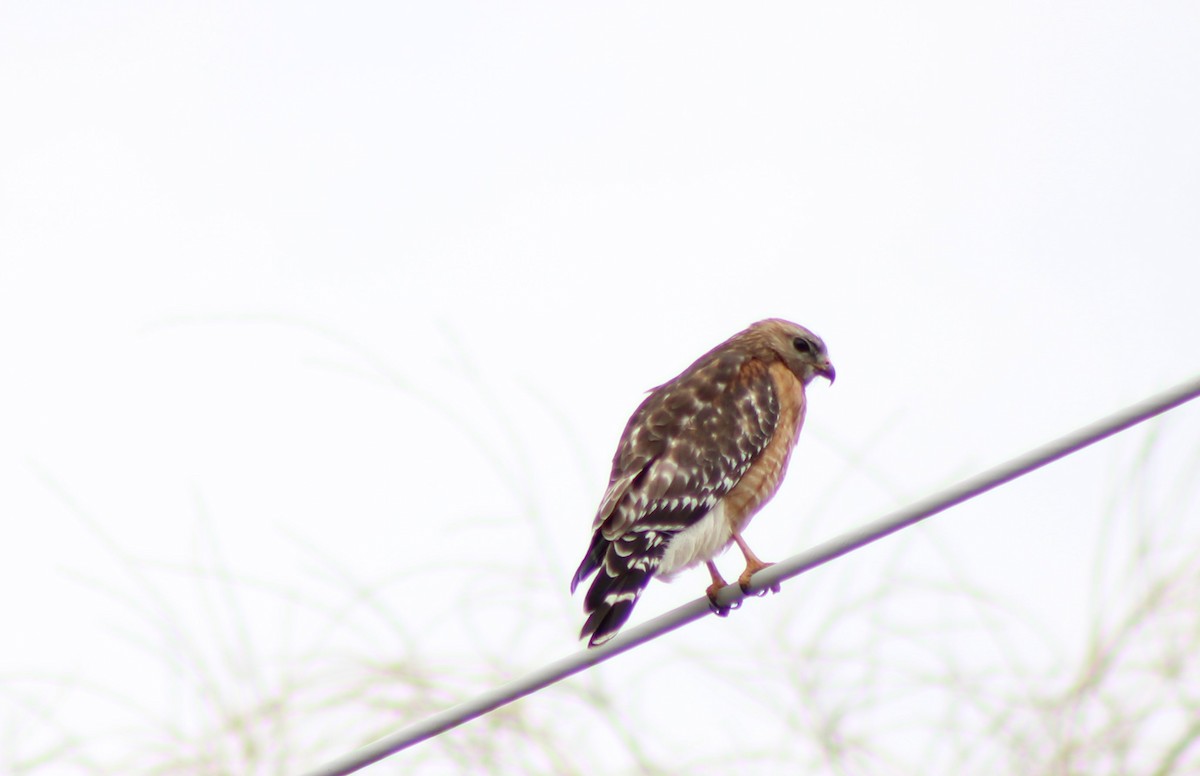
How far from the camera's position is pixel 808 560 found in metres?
3.79

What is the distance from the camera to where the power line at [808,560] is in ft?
11.1

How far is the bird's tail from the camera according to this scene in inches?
205

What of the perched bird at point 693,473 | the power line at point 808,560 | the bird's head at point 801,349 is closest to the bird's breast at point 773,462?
the perched bird at point 693,473

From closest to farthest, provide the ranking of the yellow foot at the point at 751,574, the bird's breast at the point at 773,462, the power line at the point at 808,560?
A: the power line at the point at 808,560 < the yellow foot at the point at 751,574 < the bird's breast at the point at 773,462

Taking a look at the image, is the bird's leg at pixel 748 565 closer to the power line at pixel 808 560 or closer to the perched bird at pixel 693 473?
the perched bird at pixel 693 473

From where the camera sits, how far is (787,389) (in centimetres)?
696

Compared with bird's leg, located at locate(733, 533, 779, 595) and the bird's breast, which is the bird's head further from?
bird's leg, located at locate(733, 533, 779, 595)

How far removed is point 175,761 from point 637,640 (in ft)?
15.0

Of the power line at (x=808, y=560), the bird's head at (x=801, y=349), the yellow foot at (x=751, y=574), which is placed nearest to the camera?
the power line at (x=808, y=560)

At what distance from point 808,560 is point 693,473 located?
231 centimetres

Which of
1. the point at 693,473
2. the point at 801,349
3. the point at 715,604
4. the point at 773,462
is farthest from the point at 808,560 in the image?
the point at 801,349

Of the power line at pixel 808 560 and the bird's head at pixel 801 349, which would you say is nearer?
the power line at pixel 808 560

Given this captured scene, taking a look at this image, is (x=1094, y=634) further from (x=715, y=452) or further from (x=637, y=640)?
(x=637, y=640)

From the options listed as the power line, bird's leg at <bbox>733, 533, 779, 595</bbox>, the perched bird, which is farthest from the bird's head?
the power line
